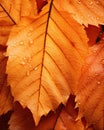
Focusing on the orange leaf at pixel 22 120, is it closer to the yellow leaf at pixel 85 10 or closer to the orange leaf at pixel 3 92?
the orange leaf at pixel 3 92

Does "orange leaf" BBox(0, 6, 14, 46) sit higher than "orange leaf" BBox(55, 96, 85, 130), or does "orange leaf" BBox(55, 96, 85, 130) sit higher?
"orange leaf" BBox(0, 6, 14, 46)

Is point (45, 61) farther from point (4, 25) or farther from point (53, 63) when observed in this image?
point (4, 25)

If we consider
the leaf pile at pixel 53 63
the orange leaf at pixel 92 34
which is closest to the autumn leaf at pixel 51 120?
the leaf pile at pixel 53 63

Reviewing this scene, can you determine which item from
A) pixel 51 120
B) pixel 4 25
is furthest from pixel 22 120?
pixel 4 25

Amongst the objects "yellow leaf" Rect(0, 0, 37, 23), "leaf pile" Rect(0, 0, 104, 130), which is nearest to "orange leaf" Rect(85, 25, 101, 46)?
"leaf pile" Rect(0, 0, 104, 130)

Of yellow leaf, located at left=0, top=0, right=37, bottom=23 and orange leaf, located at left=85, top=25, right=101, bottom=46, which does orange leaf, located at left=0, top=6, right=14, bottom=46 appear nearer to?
yellow leaf, located at left=0, top=0, right=37, bottom=23

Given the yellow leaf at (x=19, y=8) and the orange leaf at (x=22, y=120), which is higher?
the yellow leaf at (x=19, y=8)
